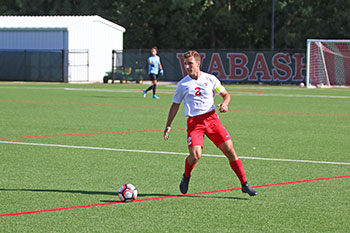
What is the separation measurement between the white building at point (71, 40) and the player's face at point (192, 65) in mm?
41500

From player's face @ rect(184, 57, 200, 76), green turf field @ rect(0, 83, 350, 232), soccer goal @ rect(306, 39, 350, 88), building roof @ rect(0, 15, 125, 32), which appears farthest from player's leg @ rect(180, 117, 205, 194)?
building roof @ rect(0, 15, 125, 32)

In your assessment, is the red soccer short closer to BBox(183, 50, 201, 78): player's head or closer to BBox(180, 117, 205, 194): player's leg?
BBox(180, 117, 205, 194): player's leg

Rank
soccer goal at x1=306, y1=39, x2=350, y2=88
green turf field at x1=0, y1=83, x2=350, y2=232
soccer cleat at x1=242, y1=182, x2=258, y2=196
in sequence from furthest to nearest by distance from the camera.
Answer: soccer goal at x1=306, y1=39, x2=350, y2=88 < soccer cleat at x1=242, y1=182, x2=258, y2=196 < green turf field at x1=0, y1=83, x2=350, y2=232

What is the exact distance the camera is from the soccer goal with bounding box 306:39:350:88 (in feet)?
135

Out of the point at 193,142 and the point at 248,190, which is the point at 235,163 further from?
the point at 193,142

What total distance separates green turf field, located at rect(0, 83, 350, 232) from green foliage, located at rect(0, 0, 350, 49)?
1521 inches

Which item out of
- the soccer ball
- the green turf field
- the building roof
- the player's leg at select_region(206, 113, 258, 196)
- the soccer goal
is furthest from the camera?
the building roof

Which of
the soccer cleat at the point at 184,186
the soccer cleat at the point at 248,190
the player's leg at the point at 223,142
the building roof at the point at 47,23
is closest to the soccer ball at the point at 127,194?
the soccer cleat at the point at 184,186

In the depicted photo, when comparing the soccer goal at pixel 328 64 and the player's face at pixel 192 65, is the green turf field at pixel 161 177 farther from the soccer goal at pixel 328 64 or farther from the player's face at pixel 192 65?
the soccer goal at pixel 328 64

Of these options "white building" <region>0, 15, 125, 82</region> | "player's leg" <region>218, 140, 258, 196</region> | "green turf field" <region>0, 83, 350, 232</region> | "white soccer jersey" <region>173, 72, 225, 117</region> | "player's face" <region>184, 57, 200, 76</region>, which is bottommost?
"green turf field" <region>0, 83, 350, 232</region>

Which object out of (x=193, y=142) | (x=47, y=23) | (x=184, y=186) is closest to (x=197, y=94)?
(x=193, y=142)

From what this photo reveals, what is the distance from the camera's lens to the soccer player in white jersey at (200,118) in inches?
320

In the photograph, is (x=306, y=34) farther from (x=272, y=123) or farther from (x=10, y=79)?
(x=272, y=123)

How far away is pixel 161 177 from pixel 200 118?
1.61 m
